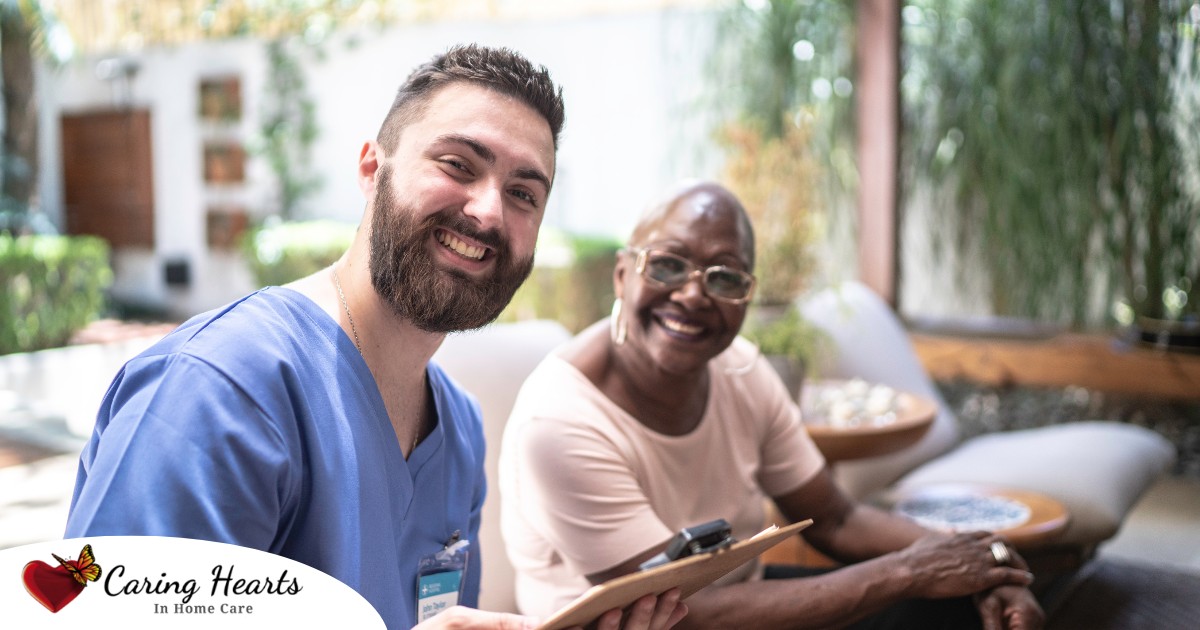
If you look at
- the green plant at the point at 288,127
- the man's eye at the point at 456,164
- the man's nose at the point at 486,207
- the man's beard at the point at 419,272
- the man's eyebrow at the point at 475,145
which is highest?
the green plant at the point at 288,127

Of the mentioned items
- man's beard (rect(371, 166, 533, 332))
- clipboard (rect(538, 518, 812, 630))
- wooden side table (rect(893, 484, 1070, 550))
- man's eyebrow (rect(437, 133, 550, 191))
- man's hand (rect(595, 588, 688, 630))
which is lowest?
wooden side table (rect(893, 484, 1070, 550))

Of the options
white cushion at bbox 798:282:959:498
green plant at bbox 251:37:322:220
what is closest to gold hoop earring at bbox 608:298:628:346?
white cushion at bbox 798:282:959:498

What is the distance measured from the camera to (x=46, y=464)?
4.74 metres

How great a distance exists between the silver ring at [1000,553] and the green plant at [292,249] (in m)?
5.65

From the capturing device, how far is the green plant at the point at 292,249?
7.14 metres

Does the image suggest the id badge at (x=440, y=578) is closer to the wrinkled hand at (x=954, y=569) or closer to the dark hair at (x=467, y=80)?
the dark hair at (x=467, y=80)

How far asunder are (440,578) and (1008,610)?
3.25 ft

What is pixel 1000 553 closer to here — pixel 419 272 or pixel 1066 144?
pixel 419 272

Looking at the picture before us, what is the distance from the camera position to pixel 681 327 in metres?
1.79

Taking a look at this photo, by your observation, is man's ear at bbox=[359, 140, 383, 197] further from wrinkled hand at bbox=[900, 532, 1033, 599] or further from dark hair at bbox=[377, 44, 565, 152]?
wrinkled hand at bbox=[900, 532, 1033, 599]

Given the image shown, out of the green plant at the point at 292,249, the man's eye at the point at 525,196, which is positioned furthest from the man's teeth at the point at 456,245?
the green plant at the point at 292,249

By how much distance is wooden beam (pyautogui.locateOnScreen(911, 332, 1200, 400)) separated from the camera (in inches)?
169

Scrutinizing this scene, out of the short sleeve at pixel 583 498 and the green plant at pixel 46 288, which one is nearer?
the short sleeve at pixel 583 498

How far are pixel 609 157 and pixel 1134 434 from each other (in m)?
4.75
